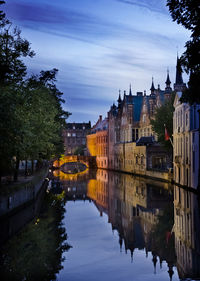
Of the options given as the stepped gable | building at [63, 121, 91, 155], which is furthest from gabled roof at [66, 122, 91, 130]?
the stepped gable

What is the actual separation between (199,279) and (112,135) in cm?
10095

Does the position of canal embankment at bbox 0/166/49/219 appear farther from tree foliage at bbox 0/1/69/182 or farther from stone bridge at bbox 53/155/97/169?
stone bridge at bbox 53/155/97/169

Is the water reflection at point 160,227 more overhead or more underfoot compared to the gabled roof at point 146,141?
more underfoot

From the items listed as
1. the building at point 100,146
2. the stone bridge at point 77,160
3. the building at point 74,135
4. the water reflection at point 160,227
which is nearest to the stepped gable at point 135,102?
the building at point 100,146

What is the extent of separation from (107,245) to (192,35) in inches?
555

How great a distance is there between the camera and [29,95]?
35500mm

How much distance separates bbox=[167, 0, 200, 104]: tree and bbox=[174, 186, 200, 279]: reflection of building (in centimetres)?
794

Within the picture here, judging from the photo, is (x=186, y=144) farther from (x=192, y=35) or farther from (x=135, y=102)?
(x=135, y=102)

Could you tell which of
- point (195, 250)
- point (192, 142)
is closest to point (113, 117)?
point (192, 142)

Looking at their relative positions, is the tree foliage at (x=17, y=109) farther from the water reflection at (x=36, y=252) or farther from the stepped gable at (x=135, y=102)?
the stepped gable at (x=135, y=102)

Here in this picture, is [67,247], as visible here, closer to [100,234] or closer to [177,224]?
[100,234]

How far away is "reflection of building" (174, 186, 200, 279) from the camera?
1527 cm

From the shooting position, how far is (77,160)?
391ft

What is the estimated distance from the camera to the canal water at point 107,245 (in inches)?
591
